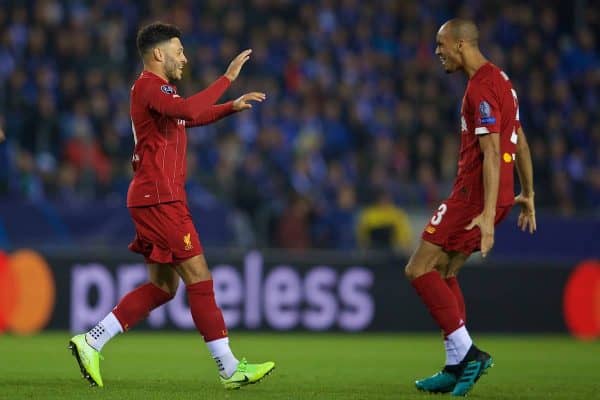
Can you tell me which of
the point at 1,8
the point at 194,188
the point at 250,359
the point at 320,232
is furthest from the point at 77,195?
the point at 250,359

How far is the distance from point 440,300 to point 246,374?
1.32m

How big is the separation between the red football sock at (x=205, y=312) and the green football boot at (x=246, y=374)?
0.82ft

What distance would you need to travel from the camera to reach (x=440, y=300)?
25.1 feet

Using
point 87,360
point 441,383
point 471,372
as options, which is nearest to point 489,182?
point 471,372

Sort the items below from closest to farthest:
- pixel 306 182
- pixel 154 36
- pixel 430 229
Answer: pixel 430 229
pixel 154 36
pixel 306 182

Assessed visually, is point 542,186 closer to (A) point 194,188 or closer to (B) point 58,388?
(A) point 194,188

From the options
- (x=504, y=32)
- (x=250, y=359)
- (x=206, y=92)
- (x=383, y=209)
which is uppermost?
(x=504, y=32)

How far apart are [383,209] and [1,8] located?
23.7ft

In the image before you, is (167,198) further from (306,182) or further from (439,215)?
(306,182)

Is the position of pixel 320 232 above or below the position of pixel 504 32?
below

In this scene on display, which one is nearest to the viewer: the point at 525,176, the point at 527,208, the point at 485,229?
the point at 485,229

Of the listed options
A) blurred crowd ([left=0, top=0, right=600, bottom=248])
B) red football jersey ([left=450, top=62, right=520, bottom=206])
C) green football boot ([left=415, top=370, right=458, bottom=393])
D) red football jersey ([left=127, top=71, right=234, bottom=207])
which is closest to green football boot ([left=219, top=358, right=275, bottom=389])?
green football boot ([left=415, top=370, right=458, bottom=393])

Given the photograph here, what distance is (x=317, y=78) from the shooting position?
19.1 meters

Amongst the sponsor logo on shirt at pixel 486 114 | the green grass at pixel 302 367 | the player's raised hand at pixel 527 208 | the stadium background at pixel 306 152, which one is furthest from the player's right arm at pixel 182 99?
the stadium background at pixel 306 152
